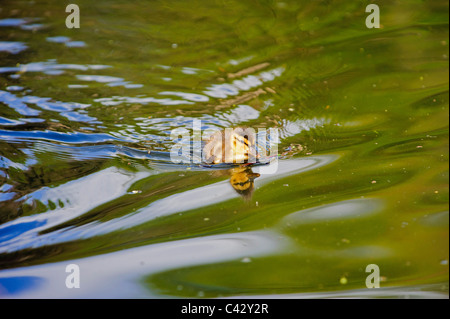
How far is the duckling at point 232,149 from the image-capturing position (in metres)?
4.15

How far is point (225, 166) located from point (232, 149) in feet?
0.54

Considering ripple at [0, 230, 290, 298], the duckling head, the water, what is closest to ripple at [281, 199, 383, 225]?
the water

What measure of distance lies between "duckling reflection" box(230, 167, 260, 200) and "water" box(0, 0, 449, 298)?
52 millimetres

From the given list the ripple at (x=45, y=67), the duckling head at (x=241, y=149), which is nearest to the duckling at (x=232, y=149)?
the duckling head at (x=241, y=149)

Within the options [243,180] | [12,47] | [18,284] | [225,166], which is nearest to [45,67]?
[12,47]

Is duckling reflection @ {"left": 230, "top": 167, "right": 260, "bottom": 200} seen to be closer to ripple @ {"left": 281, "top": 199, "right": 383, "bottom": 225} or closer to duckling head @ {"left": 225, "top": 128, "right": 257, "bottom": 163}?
duckling head @ {"left": 225, "top": 128, "right": 257, "bottom": 163}

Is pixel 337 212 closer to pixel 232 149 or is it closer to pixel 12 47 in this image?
pixel 232 149

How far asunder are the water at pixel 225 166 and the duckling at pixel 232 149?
155mm

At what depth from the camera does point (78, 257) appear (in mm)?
2924

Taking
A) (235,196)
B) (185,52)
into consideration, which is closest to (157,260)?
(235,196)

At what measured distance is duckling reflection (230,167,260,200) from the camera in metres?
3.60

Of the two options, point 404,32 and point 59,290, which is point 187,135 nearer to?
point 59,290

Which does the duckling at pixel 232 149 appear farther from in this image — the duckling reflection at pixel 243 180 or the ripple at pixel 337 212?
the ripple at pixel 337 212
